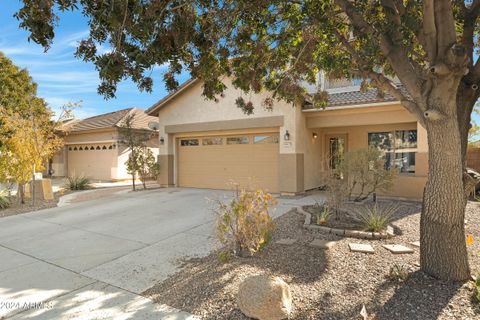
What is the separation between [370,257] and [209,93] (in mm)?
4397

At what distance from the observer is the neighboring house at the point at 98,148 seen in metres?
19.9

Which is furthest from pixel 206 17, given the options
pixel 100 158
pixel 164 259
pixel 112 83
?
pixel 100 158

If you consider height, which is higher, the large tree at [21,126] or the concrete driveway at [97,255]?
the large tree at [21,126]

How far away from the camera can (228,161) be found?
14305 mm

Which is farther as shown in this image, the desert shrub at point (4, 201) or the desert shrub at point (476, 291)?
the desert shrub at point (4, 201)

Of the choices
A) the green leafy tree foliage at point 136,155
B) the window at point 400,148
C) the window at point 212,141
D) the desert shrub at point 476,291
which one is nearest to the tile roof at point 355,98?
the window at point 400,148

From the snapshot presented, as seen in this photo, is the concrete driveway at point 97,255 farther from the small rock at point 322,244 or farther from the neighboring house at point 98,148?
the neighboring house at point 98,148

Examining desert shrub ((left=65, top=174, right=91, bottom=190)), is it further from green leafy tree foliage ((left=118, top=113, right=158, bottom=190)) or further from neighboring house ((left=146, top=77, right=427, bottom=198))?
neighboring house ((left=146, top=77, right=427, bottom=198))

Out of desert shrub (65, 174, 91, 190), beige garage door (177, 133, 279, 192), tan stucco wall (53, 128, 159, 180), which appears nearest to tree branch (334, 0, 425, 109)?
beige garage door (177, 133, 279, 192)

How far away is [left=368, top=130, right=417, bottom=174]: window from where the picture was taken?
11.9 m

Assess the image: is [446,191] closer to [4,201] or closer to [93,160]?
[4,201]

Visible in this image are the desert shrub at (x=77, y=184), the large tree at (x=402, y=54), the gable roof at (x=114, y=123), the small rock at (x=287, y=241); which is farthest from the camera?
the gable roof at (x=114, y=123)

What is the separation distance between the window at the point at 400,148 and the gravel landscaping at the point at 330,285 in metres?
6.78

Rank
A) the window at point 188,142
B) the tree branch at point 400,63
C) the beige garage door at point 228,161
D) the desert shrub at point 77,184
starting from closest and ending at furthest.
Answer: the tree branch at point 400,63 < the beige garage door at point 228,161 < the desert shrub at point 77,184 < the window at point 188,142
